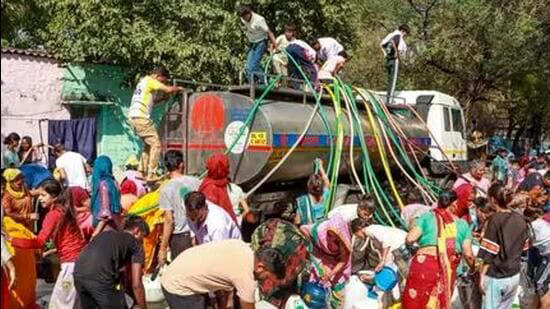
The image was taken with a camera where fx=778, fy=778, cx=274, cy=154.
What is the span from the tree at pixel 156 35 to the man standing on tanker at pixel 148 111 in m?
7.53

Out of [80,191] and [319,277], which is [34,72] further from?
[319,277]

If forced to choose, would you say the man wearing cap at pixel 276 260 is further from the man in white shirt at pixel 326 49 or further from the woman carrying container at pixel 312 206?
the man in white shirt at pixel 326 49

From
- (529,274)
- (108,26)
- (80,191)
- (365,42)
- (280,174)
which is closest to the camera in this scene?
(80,191)

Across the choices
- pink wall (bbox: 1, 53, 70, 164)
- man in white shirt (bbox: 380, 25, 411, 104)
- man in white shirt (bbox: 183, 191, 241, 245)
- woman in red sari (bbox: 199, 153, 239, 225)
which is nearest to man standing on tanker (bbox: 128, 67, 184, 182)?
woman in red sari (bbox: 199, 153, 239, 225)

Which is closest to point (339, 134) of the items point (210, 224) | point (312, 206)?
point (312, 206)

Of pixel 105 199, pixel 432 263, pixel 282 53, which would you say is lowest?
pixel 432 263

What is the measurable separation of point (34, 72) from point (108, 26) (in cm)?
217

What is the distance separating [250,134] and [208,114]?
696 millimetres

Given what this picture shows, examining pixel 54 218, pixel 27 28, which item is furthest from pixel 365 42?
pixel 54 218

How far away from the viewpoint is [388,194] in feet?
42.6

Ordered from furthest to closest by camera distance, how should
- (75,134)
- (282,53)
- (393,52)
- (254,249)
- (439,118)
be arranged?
(75,134)
(439,118)
(393,52)
(282,53)
(254,249)

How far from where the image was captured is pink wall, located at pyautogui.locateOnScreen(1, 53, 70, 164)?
17.5 m

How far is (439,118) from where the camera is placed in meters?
16.7

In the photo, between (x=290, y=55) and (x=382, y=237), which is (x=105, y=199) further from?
(x=290, y=55)
